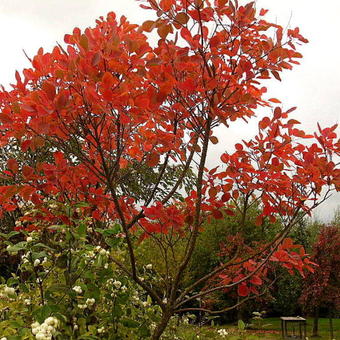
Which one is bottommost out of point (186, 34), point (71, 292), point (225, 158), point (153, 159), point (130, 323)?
point (130, 323)

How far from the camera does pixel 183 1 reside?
2.45m

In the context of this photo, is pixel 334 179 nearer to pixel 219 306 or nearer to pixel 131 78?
pixel 131 78

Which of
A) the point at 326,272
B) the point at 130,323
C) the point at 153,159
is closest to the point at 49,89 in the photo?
the point at 153,159

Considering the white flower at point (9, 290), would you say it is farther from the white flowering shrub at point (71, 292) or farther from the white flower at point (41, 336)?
the white flower at point (41, 336)

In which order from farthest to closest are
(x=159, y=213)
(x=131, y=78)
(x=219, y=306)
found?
(x=219, y=306), (x=159, y=213), (x=131, y=78)

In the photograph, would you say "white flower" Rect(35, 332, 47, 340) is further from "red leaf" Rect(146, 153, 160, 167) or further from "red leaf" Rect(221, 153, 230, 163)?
"red leaf" Rect(221, 153, 230, 163)

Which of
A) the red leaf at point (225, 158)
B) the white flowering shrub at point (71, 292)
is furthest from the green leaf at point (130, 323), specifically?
the red leaf at point (225, 158)

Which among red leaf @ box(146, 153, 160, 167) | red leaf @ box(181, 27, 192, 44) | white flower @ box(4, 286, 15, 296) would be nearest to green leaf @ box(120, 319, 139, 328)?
white flower @ box(4, 286, 15, 296)

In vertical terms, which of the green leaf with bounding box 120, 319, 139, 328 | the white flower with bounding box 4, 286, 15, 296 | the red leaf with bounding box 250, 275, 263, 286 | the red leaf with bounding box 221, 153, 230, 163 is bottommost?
the green leaf with bounding box 120, 319, 139, 328

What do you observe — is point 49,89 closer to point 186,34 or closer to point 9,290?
point 186,34

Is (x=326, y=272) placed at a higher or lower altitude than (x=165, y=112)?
lower

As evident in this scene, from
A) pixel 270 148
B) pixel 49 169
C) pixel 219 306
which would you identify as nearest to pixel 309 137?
pixel 270 148

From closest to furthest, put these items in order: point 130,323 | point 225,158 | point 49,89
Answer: point 49,89 < point 130,323 < point 225,158

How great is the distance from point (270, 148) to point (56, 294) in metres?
1.73
